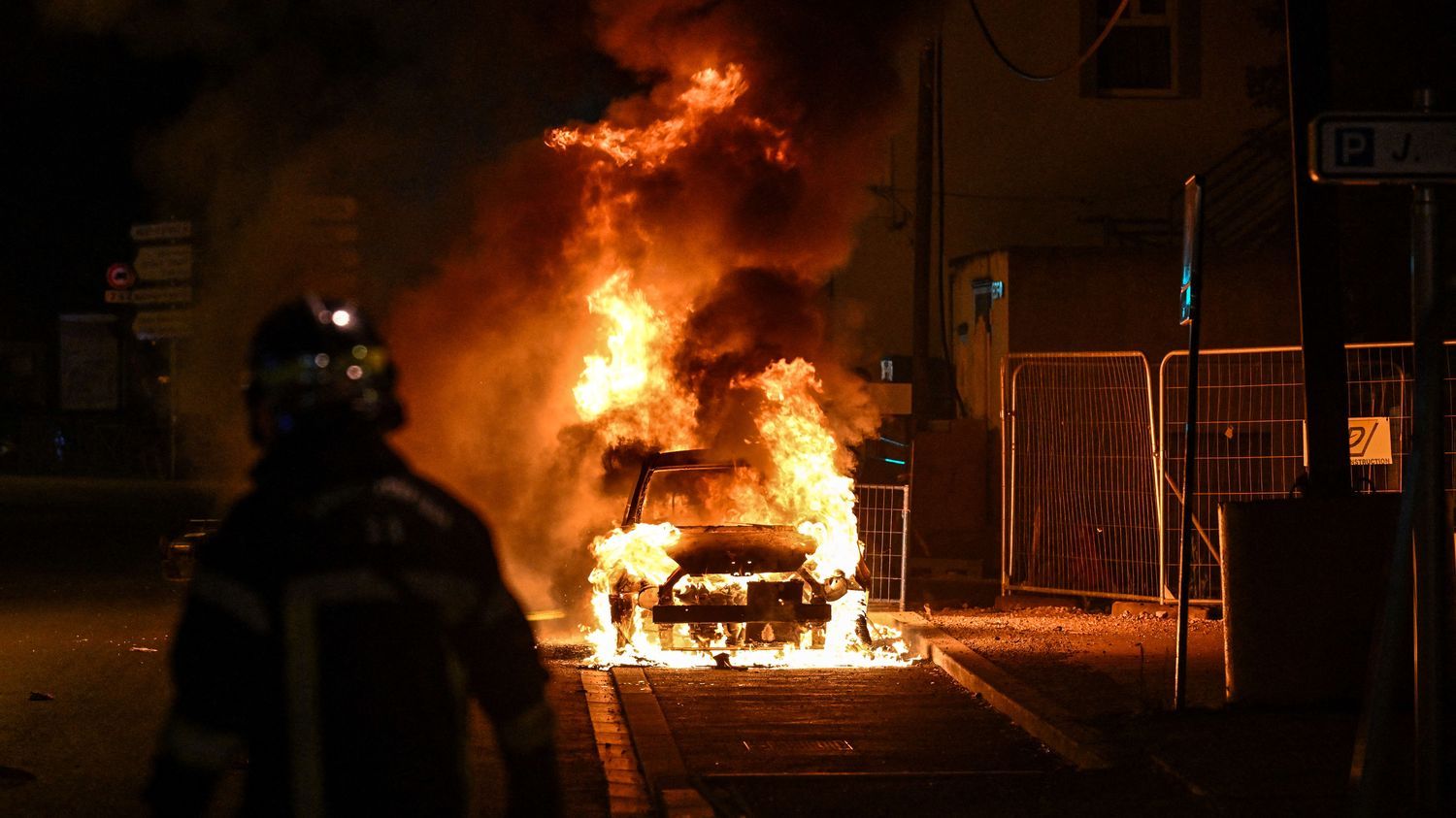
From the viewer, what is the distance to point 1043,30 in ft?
70.7

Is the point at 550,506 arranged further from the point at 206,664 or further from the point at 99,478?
the point at 99,478

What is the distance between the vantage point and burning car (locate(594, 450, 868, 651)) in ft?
34.9

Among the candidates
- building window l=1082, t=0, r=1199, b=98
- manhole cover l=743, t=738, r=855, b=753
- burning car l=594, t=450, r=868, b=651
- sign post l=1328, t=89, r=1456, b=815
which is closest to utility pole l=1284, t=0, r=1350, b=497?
sign post l=1328, t=89, r=1456, b=815

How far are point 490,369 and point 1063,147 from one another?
9923mm

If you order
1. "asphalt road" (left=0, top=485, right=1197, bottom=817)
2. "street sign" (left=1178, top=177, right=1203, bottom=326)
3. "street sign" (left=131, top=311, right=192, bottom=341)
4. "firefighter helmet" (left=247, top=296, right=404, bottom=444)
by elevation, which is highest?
"street sign" (left=131, top=311, right=192, bottom=341)

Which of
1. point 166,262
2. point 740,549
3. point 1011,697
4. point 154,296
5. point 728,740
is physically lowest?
point 728,740

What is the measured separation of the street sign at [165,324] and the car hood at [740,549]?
23933mm

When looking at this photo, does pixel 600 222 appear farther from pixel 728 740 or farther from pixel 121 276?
pixel 121 276

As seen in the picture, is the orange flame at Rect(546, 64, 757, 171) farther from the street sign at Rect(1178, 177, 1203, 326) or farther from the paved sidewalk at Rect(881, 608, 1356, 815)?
the street sign at Rect(1178, 177, 1203, 326)

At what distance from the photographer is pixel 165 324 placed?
32.6 metres

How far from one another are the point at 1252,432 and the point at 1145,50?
1003 cm

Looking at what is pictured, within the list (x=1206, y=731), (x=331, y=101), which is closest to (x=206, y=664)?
(x=1206, y=731)

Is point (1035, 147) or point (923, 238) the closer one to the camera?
point (923, 238)

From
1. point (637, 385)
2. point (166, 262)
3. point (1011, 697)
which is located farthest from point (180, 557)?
point (166, 262)
